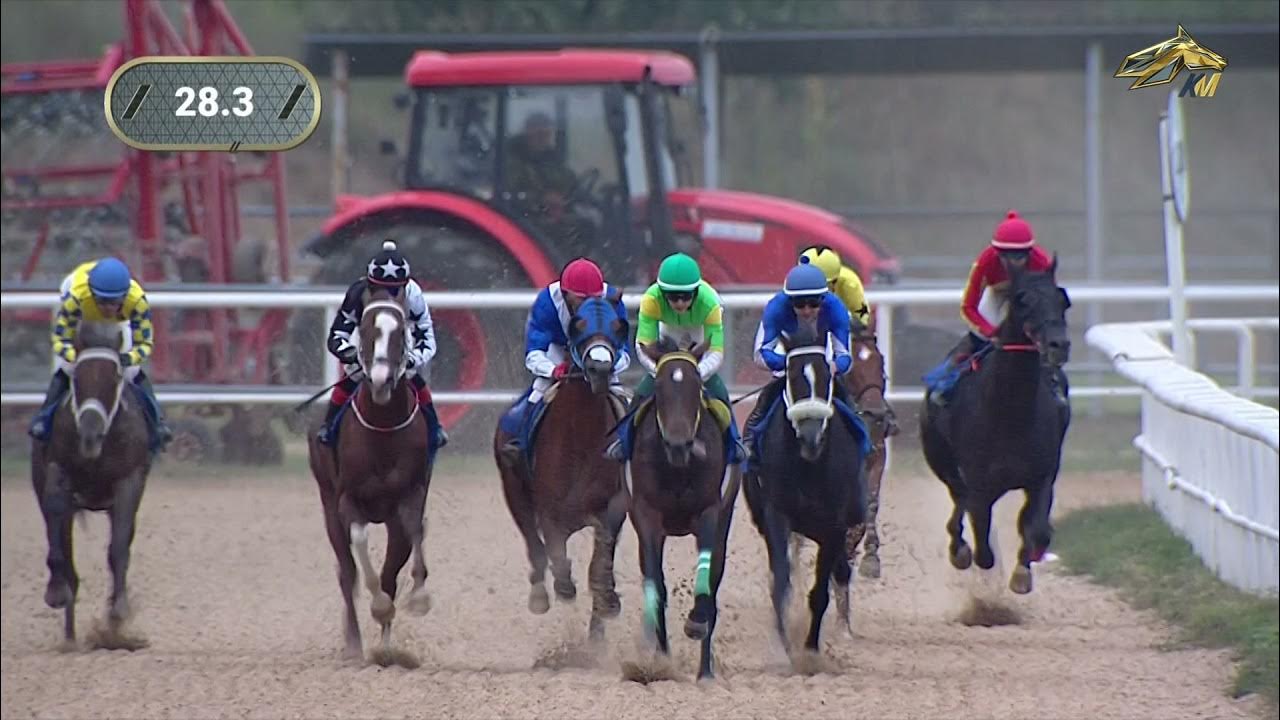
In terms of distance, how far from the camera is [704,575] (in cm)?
716

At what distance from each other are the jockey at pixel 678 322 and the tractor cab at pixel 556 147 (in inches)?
225

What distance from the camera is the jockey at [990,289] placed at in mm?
7508

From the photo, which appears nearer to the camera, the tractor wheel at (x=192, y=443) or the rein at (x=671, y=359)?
the rein at (x=671, y=359)

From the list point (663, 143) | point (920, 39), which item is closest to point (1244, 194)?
point (920, 39)

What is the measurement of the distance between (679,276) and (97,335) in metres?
2.98

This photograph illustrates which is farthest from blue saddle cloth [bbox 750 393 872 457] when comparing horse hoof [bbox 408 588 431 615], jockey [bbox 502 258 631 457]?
horse hoof [bbox 408 588 431 615]

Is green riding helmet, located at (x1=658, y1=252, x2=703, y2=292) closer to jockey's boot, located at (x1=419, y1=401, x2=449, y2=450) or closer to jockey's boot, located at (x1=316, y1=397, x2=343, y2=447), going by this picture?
jockey's boot, located at (x1=419, y1=401, x2=449, y2=450)

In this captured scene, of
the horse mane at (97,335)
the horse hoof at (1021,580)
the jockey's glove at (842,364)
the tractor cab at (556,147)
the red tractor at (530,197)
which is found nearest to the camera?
the jockey's glove at (842,364)

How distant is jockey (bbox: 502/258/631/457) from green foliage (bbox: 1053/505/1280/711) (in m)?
2.90

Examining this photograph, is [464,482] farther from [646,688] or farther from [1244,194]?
[1244,194]

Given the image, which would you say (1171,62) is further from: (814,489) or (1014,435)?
(1014,435)

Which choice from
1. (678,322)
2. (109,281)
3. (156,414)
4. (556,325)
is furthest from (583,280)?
(156,414)

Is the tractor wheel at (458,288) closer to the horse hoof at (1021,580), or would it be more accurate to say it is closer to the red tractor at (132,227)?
the red tractor at (132,227)

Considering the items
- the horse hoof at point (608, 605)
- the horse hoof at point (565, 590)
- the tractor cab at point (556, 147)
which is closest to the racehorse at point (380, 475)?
the horse hoof at point (565, 590)
